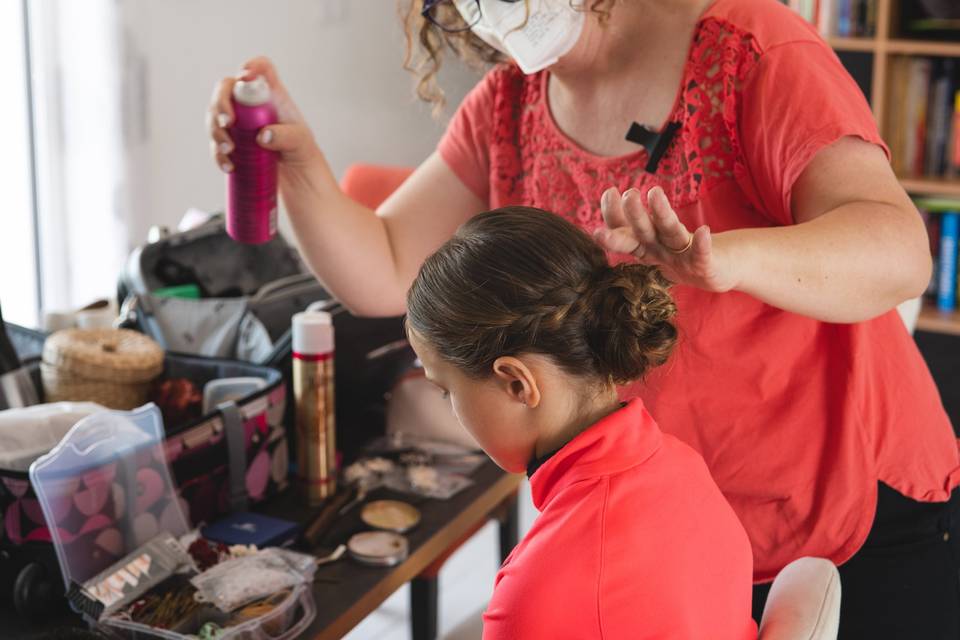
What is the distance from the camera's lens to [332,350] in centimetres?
146

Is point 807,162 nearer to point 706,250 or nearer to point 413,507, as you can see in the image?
point 706,250

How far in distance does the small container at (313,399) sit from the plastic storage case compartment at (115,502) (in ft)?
0.69

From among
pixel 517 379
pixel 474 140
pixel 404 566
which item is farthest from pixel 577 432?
pixel 474 140

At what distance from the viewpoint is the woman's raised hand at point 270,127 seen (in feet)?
4.17

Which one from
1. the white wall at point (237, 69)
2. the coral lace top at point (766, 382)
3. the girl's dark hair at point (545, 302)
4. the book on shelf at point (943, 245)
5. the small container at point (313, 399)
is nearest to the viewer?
the girl's dark hair at point (545, 302)

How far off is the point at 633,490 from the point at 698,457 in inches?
4.7

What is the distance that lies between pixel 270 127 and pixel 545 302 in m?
0.52

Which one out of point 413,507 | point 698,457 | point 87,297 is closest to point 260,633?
point 413,507

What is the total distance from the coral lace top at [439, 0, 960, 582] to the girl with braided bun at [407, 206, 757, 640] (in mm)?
126

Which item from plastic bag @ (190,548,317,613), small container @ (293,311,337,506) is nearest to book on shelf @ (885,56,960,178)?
small container @ (293,311,337,506)

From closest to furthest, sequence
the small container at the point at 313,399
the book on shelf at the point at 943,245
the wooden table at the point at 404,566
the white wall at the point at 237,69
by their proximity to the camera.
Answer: the wooden table at the point at 404,566
the small container at the point at 313,399
the book on shelf at the point at 943,245
the white wall at the point at 237,69

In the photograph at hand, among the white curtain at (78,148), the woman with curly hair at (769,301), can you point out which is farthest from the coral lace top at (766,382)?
the white curtain at (78,148)

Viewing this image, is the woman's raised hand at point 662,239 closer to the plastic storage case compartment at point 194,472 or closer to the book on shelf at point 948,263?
the plastic storage case compartment at point 194,472

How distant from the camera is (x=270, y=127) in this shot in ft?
4.20
